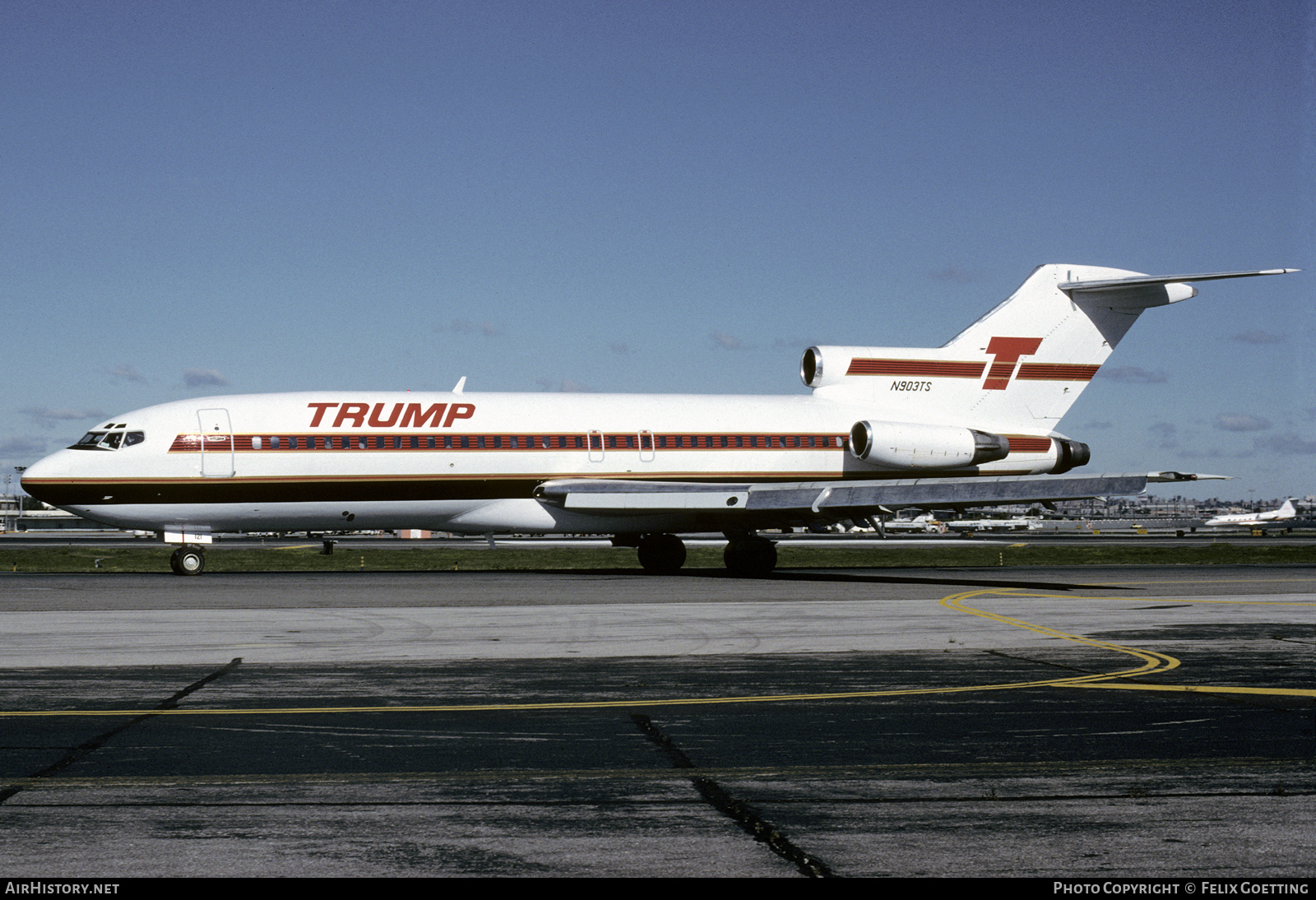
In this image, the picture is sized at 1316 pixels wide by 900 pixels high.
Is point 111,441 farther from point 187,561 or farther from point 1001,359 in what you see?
point 1001,359

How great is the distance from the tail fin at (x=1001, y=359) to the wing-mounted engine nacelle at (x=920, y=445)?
4.25 ft

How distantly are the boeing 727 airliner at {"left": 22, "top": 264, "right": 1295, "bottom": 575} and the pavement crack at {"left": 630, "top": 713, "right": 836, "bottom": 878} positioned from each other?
66.4ft

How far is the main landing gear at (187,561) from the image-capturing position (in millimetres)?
30656

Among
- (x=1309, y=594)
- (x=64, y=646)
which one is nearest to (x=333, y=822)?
(x=64, y=646)

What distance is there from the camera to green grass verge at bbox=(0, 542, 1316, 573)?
42.3m

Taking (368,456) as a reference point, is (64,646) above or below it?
below

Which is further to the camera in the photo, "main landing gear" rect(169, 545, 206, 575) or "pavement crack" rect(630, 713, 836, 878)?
"main landing gear" rect(169, 545, 206, 575)

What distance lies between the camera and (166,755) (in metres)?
8.73

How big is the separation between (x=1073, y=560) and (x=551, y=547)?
2667 cm

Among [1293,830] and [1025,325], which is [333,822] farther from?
[1025,325]

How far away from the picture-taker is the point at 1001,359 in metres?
35.6

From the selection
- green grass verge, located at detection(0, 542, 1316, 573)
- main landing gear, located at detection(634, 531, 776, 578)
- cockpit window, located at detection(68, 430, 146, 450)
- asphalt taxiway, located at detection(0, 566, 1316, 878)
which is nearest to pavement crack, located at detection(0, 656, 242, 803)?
asphalt taxiway, located at detection(0, 566, 1316, 878)

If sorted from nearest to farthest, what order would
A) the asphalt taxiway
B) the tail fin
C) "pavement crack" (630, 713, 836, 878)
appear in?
"pavement crack" (630, 713, 836, 878) < the asphalt taxiway < the tail fin

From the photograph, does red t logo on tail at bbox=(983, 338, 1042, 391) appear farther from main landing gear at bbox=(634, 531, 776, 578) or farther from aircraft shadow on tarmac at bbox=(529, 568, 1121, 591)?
main landing gear at bbox=(634, 531, 776, 578)
